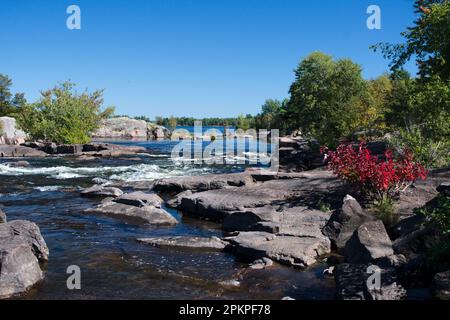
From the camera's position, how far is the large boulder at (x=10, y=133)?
5048 cm

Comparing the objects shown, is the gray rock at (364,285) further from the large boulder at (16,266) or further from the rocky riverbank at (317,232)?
the large boulder at (16,266)

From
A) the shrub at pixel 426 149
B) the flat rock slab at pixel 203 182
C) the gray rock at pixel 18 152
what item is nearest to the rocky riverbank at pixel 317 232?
the flat rock slab at pixel 203 182

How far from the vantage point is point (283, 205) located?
43.3 feet

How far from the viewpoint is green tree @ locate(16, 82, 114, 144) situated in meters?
49.1

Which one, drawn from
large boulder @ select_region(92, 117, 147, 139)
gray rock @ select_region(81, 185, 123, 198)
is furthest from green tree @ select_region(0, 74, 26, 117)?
gray rock @ select_region(81, 185, 123, 198)

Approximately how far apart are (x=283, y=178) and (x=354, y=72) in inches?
1306

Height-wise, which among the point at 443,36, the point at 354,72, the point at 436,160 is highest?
the point at 354,72

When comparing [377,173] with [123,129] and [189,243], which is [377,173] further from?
[123,129]

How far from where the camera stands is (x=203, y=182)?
18062mm

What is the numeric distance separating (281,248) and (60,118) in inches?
1814
